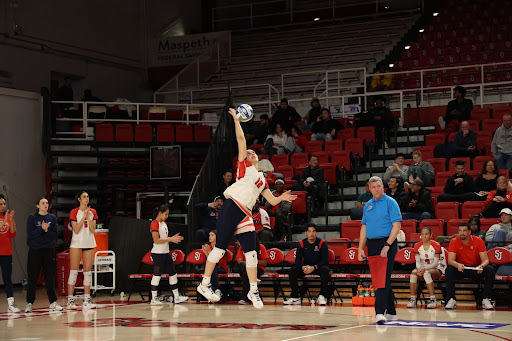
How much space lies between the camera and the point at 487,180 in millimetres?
16188

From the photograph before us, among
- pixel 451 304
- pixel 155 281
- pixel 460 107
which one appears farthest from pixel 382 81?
pixel 451 304

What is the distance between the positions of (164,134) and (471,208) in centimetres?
982

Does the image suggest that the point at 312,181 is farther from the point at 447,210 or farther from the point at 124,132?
the point at 124,132

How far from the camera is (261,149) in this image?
20.8 m

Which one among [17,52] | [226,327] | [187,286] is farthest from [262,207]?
[17,52]

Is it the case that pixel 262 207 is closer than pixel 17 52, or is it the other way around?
pixel 262 207

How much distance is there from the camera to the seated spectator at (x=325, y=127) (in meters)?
20.9

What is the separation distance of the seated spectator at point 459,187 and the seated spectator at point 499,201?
0.83 meters

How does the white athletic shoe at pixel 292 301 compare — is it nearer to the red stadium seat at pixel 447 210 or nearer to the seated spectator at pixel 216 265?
the seated spectator at pixel 216 265

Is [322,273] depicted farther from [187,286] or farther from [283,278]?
[187,286]

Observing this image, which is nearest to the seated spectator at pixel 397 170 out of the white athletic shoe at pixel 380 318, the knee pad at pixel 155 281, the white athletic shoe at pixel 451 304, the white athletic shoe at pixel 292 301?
the white athletic shoe at pixel 292 301

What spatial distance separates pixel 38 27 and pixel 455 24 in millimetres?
14021

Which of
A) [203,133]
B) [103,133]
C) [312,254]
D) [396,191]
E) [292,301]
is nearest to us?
[292,301]

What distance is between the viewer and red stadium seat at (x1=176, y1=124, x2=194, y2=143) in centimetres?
2280
